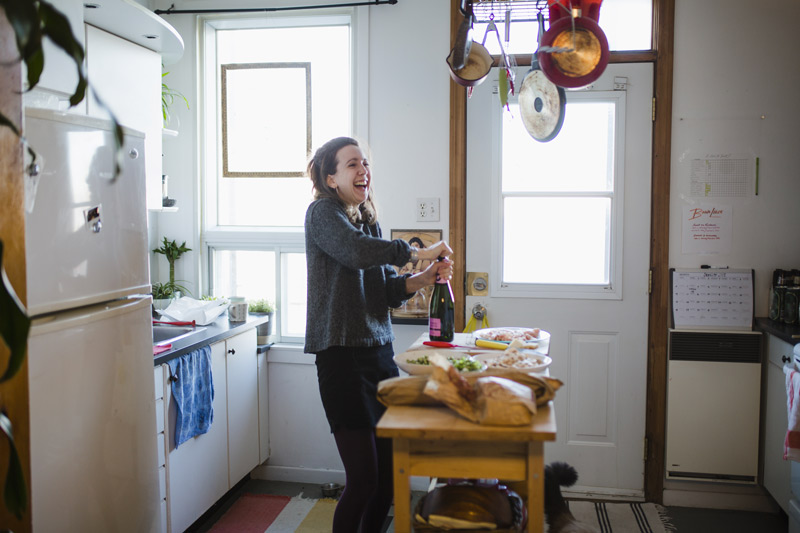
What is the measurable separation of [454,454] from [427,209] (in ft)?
6.11

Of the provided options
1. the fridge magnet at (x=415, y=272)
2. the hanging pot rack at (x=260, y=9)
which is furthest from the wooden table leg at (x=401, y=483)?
the hanging pot rack at (x=260, y=9)

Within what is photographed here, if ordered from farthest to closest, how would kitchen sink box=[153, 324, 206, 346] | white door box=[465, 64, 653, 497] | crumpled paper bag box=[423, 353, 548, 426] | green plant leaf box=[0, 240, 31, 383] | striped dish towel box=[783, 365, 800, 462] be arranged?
white door box=[465, 64, 653, 497], kitchen sink box=[153, 324, 206, 346], striped dish towel box=[783, 365, 800, 462], crumpled paper bag box=[423, 353, 548, 426], green plant leaf box=[0, 240, 31, 383]

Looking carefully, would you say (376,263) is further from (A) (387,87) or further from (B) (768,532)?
(B) (768,532)

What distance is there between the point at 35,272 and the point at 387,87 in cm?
199

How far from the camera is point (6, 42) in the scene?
1.35m

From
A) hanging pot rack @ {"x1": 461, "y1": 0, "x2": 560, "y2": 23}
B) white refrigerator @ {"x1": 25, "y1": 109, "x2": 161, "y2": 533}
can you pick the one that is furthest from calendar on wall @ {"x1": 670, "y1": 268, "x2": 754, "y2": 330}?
white refrigerator @ {"x1": 25, "y1": 109, "x2": 161, "y2": 533}

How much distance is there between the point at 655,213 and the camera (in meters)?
2.96

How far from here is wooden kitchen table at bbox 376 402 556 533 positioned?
1304 millimetres

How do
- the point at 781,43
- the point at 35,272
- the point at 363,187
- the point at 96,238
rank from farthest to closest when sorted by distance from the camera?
the point at 781,43 → the point at 363,187 → the point at 96,238 → the point at 35,272

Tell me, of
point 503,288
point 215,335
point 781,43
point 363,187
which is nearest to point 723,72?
point 781,43

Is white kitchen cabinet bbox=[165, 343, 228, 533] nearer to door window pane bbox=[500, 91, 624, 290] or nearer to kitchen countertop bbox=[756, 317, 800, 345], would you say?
door window pane bbox=[500, 91, 624, 290]

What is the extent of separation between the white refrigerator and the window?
1355 mm

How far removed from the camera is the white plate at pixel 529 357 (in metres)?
1.62

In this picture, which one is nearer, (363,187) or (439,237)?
(363,187)
